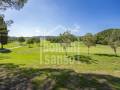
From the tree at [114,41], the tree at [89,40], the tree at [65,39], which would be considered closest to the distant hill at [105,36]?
the tree at [114,41]

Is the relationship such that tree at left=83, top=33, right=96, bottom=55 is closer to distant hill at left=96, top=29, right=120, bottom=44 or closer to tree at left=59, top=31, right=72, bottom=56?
distant hill at left=96, top=29, right=120, bottom=44

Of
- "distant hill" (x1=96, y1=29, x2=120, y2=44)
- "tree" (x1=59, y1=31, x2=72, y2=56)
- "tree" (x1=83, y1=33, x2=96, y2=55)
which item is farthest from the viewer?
"distant hill" (x1=96, y1=29, x2=120, y2=44)

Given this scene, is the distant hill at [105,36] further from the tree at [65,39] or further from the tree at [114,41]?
the tree at [65,39]

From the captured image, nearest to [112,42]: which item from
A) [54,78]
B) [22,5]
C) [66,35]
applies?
[66,35]

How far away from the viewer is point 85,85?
11656mm

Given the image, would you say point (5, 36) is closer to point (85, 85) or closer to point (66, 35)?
point (66, 35)

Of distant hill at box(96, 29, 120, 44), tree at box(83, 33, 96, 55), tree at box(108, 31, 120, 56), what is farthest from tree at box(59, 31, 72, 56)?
distant hill at box(96, 29, 120, 44)

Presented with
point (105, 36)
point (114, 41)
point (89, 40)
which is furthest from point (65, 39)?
point (105, 36)

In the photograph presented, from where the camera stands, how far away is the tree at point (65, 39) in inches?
2019

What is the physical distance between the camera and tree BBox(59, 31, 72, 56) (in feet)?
168

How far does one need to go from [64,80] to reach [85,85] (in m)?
1.42

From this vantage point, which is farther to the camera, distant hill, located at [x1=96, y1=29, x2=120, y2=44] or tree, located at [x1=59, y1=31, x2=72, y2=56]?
distant hill, located at [x1=96, y1=29, x2=120, y2=44]

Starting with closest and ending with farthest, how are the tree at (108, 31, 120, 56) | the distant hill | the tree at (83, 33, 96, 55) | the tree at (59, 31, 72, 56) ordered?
the tree at (59, 31, 72, 56) < the tree at (108, 31, 120, 56) < the tree at (83, 33, 96, 55) < the distant hill

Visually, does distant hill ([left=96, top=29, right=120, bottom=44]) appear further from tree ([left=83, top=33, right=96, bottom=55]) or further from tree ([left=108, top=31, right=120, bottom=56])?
tree ([left=83, top=33, right=96, bottom=55])
